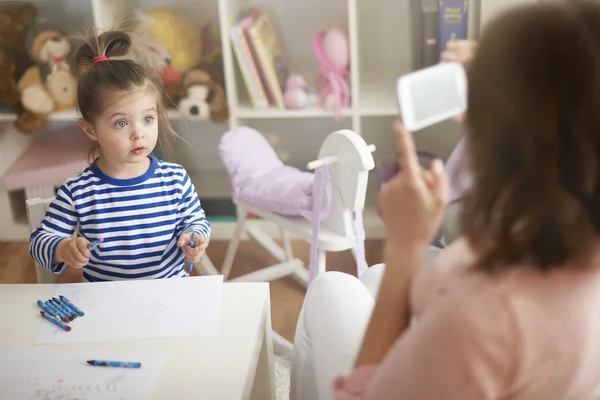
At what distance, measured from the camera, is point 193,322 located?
3.96ft

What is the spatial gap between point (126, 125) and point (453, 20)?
1.16 meters

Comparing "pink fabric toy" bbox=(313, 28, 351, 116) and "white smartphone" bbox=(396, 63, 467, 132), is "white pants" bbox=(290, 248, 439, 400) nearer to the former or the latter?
"white smartphone" bbox=(396, 63, 467, 132)

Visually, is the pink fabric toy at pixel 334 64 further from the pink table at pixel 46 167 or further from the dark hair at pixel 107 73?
the dark hair at pixel 107 73

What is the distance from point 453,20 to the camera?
2285 millimetres

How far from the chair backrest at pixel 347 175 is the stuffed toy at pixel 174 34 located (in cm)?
84

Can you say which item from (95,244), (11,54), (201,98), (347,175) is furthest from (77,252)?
(11,54)

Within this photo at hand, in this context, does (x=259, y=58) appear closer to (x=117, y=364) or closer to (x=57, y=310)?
(x=57, y=310)

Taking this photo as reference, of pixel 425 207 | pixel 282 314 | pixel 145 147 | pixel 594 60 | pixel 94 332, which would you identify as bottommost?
pixel 282 314

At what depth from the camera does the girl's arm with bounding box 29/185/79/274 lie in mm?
1469

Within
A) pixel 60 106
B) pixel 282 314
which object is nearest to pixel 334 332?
pixel 282 314

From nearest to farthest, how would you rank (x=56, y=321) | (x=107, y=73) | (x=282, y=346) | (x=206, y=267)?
(x=56, y=321) → (x=107, y=73) → (x=282, y=346) → (x=206, y=267)

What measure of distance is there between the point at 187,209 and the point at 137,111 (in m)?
0.22

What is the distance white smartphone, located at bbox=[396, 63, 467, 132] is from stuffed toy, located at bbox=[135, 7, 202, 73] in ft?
5.61

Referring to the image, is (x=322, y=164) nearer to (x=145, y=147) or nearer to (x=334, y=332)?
(x=145, y=147)
